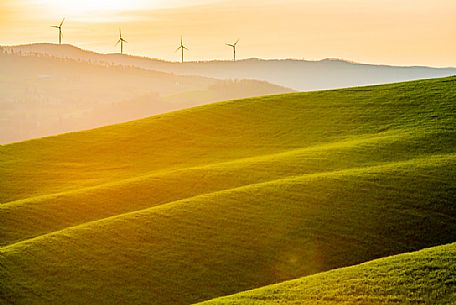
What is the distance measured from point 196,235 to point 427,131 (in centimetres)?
2151

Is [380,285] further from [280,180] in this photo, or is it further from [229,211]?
[280,180]

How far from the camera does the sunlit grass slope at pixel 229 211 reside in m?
23.5

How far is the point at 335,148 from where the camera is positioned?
1577 inches

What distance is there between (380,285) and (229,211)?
11.9 meters

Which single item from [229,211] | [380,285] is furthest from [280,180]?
[380,285]

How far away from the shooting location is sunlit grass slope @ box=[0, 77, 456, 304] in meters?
23.5

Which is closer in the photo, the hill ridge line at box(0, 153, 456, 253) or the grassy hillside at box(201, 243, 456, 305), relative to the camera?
the grassy hillside at box(201, 243, 456, 305)

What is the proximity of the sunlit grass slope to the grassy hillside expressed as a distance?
4178 millimetres

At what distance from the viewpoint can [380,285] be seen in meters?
17.1

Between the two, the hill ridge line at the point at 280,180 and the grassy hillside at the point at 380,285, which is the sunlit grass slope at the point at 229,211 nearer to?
the hill ridge line at the point at 280,180

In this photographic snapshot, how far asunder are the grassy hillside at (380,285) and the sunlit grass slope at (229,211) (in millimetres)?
4178

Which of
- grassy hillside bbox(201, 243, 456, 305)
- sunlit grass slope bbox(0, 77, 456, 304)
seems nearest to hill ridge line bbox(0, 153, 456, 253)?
sunlit grass slope bbox(0, 77, 456, 304)

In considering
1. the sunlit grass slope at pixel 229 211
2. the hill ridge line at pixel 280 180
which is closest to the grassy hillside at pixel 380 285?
the sunlit grass slope at pixel 229 211

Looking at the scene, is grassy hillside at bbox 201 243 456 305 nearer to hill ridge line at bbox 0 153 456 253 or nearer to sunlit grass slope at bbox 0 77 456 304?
sunlit grass slope at bbox 0 77 456 304
